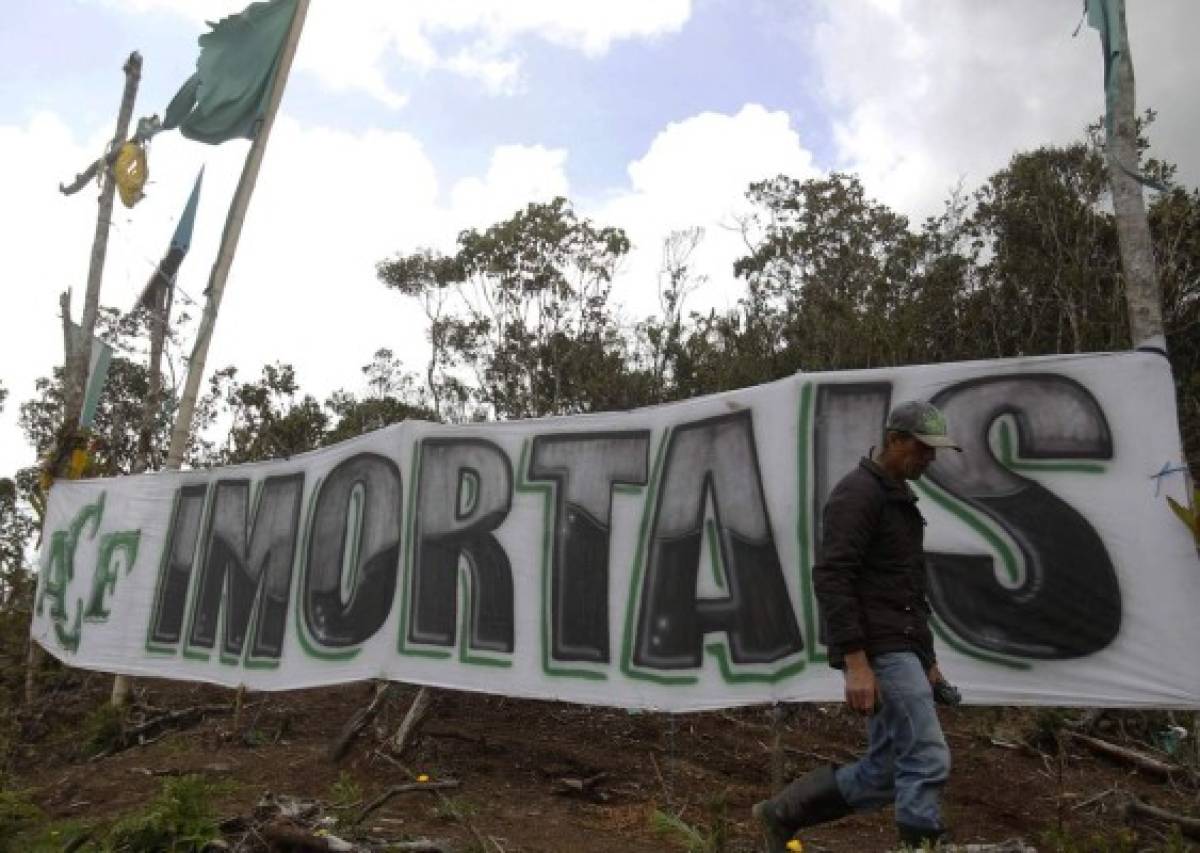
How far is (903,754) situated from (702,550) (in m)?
1.46

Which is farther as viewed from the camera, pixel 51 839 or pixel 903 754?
pixel 51 839

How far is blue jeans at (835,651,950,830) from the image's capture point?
2.68 m

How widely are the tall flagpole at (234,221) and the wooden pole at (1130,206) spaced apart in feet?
21.5

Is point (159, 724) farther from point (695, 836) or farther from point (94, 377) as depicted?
point (695, 836)

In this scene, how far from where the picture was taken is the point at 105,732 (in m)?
6.32

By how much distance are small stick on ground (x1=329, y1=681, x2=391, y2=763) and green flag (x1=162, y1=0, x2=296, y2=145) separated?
545 cm

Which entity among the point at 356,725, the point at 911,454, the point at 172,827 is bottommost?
the point at 172,827

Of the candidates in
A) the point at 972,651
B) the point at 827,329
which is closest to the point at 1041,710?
the point at 972,651

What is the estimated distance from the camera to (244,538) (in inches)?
238

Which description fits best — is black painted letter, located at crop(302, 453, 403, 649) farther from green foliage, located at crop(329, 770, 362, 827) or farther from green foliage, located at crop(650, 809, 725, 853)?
green foliage, located at crop(650, 809, 725, 853)

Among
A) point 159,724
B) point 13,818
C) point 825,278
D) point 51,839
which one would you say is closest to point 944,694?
point 51,839

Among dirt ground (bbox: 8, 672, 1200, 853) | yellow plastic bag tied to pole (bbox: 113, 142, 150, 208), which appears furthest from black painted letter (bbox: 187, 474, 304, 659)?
yellow plastic bag tied to pole (bbox: 113, 142, 150, 208)

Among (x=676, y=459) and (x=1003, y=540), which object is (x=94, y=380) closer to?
(x=676, y=459)

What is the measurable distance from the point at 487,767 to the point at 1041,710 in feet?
10.9
